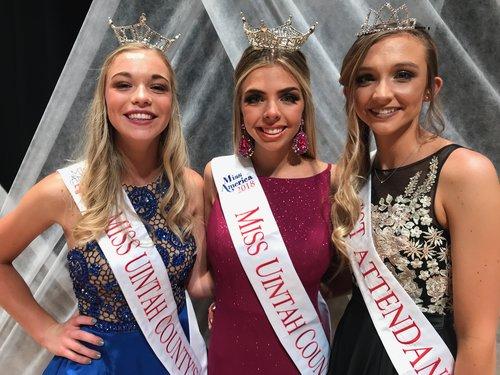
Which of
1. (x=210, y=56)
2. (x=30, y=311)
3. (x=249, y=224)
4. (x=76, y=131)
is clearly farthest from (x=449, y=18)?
(x=30, y=311)

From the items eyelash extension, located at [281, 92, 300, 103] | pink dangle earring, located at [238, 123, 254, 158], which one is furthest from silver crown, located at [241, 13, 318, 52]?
pink dangle earring, located at [238, 123, 254, 158]

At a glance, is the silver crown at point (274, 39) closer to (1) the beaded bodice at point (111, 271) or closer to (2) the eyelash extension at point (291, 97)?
(2) the eyelash extension at point (291, 97)

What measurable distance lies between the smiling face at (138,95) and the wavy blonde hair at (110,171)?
0.03m

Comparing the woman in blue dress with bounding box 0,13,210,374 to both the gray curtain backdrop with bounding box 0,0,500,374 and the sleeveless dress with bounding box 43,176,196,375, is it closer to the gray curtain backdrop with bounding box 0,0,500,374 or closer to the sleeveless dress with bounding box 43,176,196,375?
the sleeveless dress with bounding box 43,176,196,375

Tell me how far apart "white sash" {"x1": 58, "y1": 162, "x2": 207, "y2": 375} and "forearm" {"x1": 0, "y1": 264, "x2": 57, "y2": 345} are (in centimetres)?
27

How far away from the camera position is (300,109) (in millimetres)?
1365

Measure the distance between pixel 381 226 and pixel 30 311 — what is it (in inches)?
37.5

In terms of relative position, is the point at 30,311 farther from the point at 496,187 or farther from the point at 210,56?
the point at 496,187

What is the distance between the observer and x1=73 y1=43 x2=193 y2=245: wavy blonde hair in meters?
1.31

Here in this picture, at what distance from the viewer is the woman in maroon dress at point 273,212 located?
4.43ft

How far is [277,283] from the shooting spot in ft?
4.52

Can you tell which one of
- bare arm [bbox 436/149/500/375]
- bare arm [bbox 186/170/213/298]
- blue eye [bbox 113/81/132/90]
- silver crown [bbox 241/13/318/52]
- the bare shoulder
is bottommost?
bare arm [bbox 436/149/500/375]

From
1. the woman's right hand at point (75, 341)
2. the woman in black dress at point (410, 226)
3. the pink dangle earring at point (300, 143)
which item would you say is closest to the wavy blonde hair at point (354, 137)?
the woman in black dress at point (410, 226)

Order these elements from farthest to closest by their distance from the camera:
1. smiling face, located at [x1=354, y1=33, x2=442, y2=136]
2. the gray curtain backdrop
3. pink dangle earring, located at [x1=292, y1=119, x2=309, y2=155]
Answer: the gray curtain backdrop, pink dangle earring, located at [x1=292, y1=119, x2=309, y2=155], smiling face, located at [x1=354, y1=33, x2=442, y2=136]
